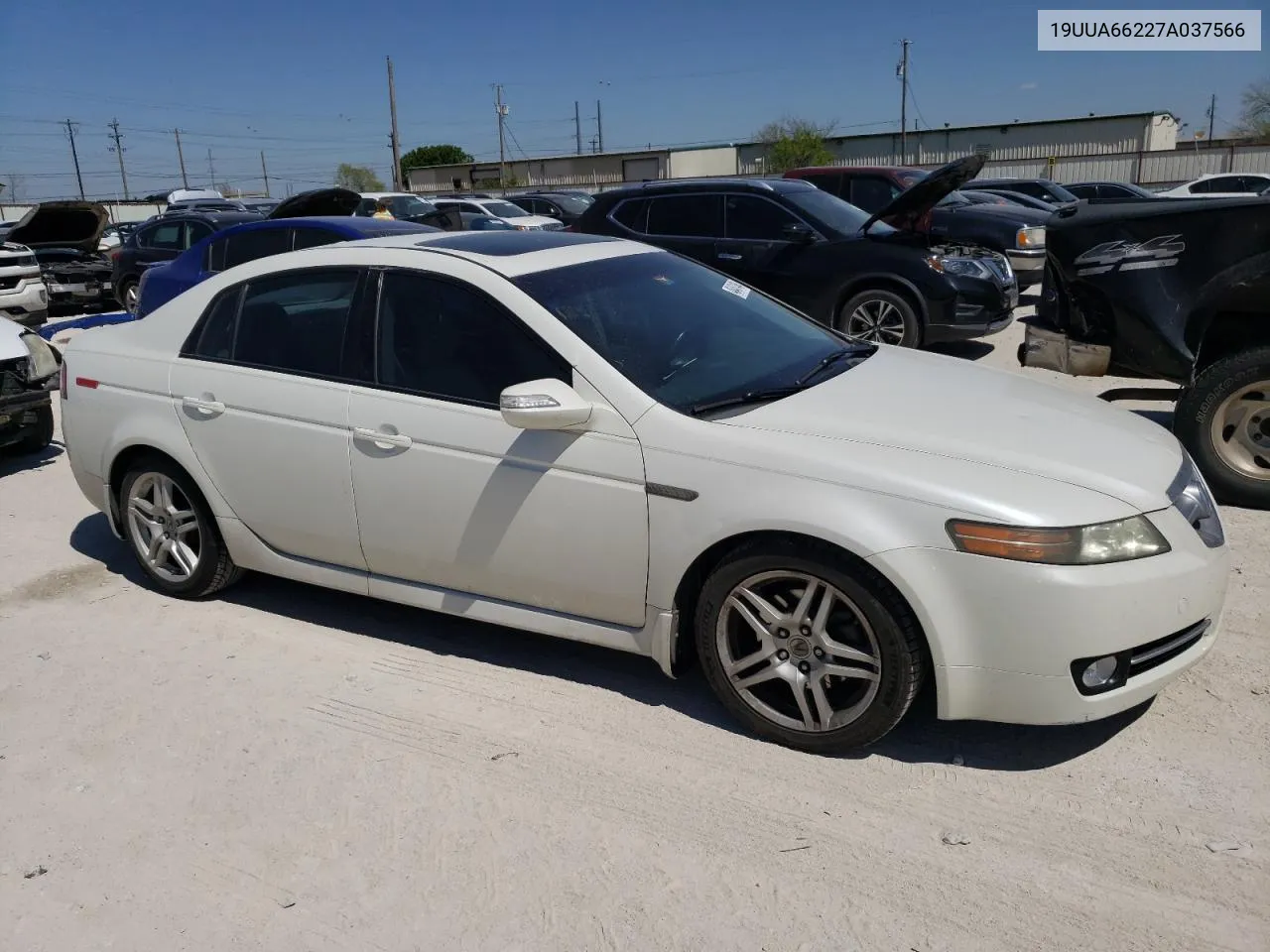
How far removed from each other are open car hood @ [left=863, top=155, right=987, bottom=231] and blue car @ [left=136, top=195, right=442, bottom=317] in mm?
4288

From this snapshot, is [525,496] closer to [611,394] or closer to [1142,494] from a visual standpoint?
[611,394]

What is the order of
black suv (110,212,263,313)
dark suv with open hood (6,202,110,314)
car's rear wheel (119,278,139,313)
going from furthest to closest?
1. dark suv with open hood (6,202,110,314)
2. car's rear wheel (119,278,139,313)
3. black suv (110,212,263,313)

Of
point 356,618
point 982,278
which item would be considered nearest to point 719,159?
→ point 982,278

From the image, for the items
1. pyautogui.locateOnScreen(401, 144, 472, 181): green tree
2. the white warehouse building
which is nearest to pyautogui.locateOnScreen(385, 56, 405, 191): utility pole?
the white warehouse building

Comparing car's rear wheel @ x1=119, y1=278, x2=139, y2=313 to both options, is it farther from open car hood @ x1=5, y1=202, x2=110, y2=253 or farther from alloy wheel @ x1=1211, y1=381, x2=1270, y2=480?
alloy wheel @ x1=1211, y1=381, x2=1270, y2=480

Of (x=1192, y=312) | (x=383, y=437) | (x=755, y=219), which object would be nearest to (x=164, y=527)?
(x=383, y=437)

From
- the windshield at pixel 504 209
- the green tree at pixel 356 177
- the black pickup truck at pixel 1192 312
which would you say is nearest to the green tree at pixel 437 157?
the green tree at pixel 356 177

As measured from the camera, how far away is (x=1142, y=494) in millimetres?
3219

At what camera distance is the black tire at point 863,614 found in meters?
3.14

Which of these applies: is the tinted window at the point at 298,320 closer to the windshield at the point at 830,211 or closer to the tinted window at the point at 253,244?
the tinted window at the point at 253,244

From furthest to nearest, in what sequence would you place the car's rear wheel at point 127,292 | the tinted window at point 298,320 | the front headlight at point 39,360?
the car's rear wheel at point 127,292 → the front headlight at point 39,360 → the tinted window at point 298,320

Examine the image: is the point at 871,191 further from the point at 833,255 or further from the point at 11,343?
the point at 11,343

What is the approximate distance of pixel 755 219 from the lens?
392 inches

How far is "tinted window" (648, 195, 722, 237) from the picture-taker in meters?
10.1
